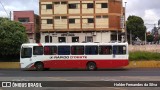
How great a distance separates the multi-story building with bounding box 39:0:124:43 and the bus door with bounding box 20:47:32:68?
3105 centimetres

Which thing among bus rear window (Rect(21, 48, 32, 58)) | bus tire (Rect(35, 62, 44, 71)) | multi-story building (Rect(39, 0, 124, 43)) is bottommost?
bus tire (Rect(35, 62, 44, 71))

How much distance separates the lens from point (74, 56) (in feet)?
112

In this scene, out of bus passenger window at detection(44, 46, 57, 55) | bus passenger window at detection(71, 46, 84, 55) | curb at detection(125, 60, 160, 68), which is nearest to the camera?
bus passenger window at detection(71, 46, 84, 55)

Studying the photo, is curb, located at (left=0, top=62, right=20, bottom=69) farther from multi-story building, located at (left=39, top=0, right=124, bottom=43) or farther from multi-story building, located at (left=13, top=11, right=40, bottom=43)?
multi-story building, located at (left=13, top=11, right=40, bottom=43)

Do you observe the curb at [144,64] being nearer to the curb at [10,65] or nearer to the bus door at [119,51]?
the bus door at [119,51]

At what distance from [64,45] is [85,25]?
3153 centimetres

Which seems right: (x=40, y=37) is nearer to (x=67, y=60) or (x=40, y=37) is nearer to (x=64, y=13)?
(x=64, y=13)

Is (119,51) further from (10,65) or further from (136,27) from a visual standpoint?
(136,27)

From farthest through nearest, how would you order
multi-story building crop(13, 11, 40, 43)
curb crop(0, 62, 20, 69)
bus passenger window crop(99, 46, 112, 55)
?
1. multi-story building crop(13, 11, 40, 43)
2. curb crop(0, 62, 20, 69)
3. bus passenger window crop(99, 46, 112, 55)

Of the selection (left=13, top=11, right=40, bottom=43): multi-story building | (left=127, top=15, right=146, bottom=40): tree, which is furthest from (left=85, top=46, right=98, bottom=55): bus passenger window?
(left=127, top=15, right=146, bottom=40): tree

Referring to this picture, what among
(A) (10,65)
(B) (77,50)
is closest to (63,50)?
(B) (77,50)

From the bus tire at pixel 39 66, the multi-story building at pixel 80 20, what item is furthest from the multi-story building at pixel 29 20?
the bus tire at pixel 39 66

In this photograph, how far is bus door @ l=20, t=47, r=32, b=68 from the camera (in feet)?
113

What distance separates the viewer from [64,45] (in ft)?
113
